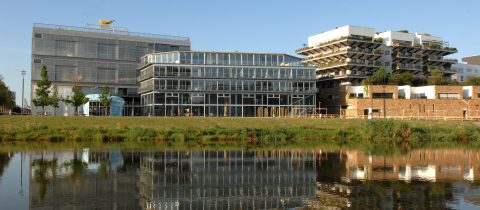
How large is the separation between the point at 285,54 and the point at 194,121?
3295 cm

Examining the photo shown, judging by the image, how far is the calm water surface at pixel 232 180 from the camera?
19406 millimetres

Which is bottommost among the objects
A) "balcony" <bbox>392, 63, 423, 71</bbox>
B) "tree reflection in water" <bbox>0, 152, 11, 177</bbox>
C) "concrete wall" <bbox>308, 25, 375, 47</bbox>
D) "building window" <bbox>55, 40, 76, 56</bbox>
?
"tree reflection in water" <bbox>0, 152, 11, 177</bbox>

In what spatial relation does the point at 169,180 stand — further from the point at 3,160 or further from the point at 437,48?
the point at 437,48

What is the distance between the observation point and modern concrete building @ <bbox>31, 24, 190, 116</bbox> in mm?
98812

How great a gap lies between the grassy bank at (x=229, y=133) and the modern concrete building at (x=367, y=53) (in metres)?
40.3

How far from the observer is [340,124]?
206 ft

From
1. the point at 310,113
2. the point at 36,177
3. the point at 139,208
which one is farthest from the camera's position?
the point at 310,113

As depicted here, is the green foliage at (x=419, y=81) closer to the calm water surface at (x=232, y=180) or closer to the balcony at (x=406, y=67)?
the balcony at (x=406, y=67)

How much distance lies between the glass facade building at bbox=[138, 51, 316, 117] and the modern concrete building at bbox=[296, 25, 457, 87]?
698 inches

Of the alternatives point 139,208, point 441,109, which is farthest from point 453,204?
point 441,109

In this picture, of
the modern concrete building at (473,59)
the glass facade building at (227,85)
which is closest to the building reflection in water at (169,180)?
the glass facade building at (227,85)

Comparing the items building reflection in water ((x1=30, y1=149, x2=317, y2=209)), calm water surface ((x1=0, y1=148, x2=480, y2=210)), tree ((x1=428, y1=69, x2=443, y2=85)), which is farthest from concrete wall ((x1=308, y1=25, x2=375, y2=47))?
building reflection in water ((x1=30, y1=149, x2=317, y2=209))

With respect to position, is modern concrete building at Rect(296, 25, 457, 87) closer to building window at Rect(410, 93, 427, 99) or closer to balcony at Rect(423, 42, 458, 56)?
balcony at Rect(423, 42, 458, 56)

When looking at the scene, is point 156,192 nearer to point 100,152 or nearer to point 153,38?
point 100,152
